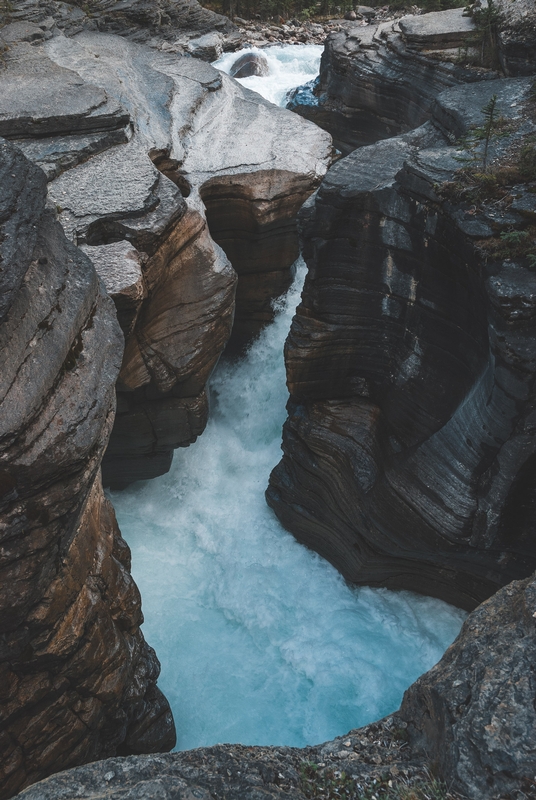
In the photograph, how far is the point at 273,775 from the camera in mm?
3828

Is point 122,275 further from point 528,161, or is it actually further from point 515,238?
point 528,161

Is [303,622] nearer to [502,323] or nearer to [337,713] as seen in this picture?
[337,713]

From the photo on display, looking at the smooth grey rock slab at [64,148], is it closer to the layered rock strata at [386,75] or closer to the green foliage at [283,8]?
the layered rock strata at [386,75]

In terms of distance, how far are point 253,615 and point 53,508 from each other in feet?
16.2

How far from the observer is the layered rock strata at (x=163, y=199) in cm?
796

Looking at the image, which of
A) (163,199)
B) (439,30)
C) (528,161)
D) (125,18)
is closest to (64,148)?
(163,199)

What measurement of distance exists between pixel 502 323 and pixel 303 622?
17.0 feet

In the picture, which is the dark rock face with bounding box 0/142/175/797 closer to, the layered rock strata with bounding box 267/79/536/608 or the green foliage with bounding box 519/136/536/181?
the layered rock strata with bounding box 267/79/536/608

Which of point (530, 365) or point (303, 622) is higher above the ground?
point (530, 365)

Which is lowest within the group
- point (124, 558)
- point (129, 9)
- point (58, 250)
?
point (124, 558)

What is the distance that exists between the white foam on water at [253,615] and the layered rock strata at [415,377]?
0.50 meters

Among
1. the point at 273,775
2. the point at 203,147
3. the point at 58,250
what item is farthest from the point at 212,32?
the point at 273,775

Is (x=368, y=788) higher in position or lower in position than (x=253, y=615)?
higher

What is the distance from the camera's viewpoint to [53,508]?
15.1ft
